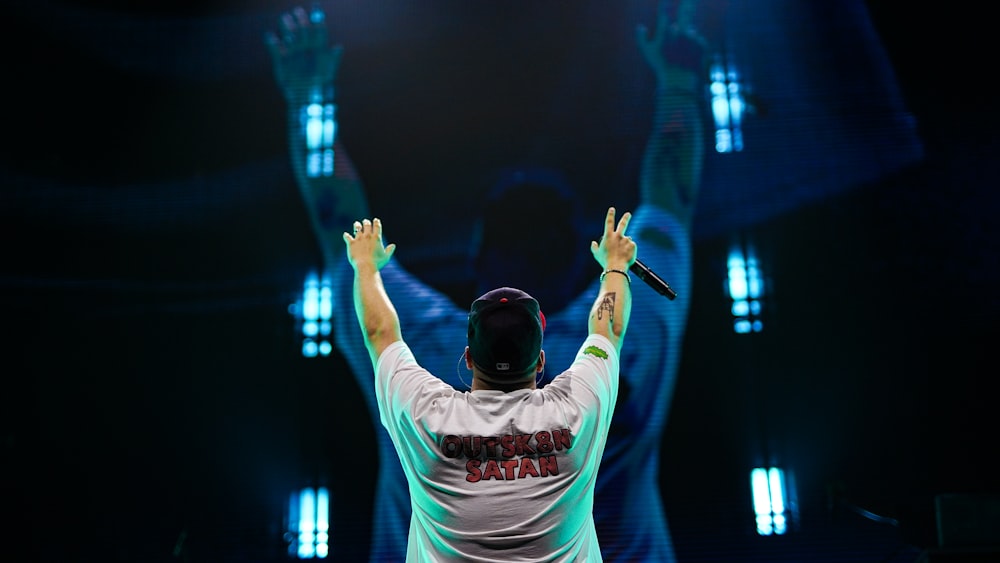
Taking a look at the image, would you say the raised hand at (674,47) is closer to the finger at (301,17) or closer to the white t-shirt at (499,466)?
the finger at (301,17)

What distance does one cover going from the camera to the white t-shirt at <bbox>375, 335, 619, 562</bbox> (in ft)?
4.36

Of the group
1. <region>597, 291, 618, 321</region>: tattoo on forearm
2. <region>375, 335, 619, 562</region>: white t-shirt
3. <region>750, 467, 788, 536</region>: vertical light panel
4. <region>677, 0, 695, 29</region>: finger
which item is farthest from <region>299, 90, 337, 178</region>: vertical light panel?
<region>375, 335, 619, 562</region>: white t-shirt

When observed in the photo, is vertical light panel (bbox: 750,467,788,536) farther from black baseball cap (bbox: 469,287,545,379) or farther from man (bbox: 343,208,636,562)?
black baseball cap (bbox: 469,287,545,379)

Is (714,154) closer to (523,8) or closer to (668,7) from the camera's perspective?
(668,7)

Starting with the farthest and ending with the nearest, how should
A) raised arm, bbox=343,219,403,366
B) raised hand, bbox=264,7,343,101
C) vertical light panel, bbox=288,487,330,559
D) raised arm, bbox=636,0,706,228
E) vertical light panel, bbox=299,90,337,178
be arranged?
raised hand, bbox=264,7,343,101
vertical light panel, bbox=299,90,337,178
raised arm, bbox=636,0,706,228
vertical light panel, bbox=288,487,330,559
raised arm, bbox=343,219,403,366

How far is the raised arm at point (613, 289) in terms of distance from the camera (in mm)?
1621

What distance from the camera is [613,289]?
5.55 ft

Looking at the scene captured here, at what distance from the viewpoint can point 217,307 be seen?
3.95 metres

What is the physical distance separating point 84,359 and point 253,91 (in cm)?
146

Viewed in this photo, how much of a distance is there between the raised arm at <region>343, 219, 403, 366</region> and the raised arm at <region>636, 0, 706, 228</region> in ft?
7.78

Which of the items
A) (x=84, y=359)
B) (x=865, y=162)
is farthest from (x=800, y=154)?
(x=84, y=359)

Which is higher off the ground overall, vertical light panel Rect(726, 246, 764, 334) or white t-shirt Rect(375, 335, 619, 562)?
vertical light panel Rect(726, 246, 764, 334)

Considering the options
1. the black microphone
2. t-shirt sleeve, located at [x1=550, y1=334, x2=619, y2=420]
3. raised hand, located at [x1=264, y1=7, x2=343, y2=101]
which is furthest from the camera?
raised hand, located at [x1=264, y1=7, x2=343, y2=101]

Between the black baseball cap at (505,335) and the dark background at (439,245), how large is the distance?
2.42m
